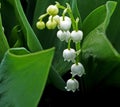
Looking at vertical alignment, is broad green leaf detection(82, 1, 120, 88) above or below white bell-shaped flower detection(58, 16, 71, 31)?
below

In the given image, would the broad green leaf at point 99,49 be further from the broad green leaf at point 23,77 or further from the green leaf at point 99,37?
the broad green leaf at point 23,77

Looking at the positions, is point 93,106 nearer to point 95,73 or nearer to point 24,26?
point 95,73

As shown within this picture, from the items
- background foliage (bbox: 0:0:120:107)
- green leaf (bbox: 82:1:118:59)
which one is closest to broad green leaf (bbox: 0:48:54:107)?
background foliage (bbox: 0:0:120:107)

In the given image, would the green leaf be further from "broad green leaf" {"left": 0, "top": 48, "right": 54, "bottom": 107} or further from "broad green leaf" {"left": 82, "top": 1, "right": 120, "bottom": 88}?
"broad green leaf" {"left": 0, "top": 48, "right": 54, "bottom": 107}

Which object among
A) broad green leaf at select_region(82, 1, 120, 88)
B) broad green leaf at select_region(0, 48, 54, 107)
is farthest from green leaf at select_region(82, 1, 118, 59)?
broad green leaf at select_region(0, 48, 54, 107)

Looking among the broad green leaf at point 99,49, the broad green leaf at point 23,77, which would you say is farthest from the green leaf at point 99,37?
the broad green leaf at point 23,77

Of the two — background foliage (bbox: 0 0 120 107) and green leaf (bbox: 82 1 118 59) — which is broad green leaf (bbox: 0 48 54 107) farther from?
green leaf (bbox: 82 1 118 59)

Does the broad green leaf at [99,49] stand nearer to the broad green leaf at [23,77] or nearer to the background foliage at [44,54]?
the background foliage at [44,54]

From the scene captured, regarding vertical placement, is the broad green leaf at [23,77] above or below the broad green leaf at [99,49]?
above

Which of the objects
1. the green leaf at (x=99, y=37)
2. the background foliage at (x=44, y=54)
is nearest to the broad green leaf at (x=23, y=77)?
the background foliage at (x=44, y=54)
